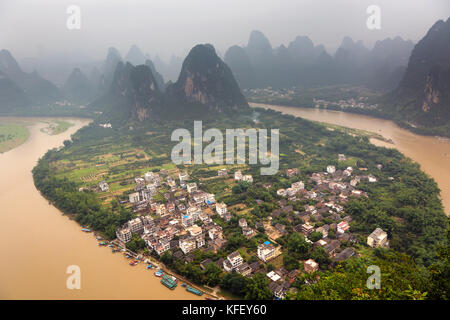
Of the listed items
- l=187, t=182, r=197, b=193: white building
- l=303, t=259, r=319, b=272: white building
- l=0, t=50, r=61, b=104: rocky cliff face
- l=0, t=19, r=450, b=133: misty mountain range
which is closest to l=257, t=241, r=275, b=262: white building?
l=303, t=259, r=319, b=272: white building

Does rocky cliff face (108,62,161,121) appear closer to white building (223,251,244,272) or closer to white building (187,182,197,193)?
white building (187,182,197,193)

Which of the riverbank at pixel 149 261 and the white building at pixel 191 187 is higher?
the white building at pixel 191 187

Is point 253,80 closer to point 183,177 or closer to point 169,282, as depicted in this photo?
point 183,177

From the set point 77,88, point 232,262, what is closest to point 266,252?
point 232,262

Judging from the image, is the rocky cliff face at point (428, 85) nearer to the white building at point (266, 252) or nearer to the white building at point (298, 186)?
the white building at point (298, 186)

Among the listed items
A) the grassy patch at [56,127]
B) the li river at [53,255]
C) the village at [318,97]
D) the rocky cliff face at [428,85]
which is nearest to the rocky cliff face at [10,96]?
the grassy patch at [56,127]
